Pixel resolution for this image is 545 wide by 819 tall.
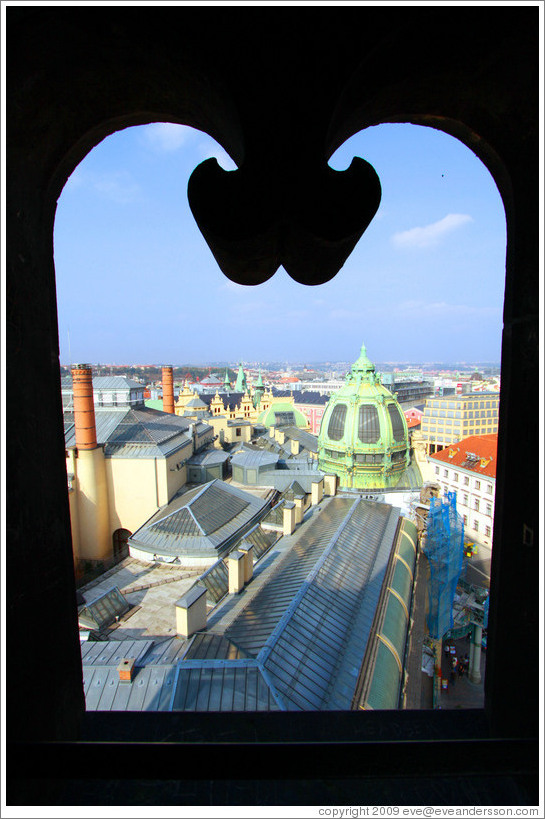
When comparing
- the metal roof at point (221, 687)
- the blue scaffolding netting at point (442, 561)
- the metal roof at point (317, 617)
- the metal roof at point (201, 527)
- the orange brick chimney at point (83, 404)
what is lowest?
the blue scaffolding netting at point (442, 561)

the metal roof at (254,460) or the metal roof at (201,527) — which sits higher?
the metal roof at (254,460)

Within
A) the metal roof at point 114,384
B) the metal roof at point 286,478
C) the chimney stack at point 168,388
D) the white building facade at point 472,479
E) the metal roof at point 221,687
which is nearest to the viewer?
the metal roof at point 221,687

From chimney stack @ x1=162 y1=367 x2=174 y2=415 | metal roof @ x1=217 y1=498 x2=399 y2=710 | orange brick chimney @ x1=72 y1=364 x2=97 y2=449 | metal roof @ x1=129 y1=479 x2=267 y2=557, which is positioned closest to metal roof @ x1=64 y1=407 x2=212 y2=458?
orange brick chimney @ x1=72 y1=364 x2=97 y2=449

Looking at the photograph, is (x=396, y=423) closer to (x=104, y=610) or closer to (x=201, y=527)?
(x=201, y=527)

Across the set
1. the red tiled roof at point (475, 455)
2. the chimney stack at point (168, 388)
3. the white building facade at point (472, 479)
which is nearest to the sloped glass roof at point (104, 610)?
the chimney stack at point (168, 388)

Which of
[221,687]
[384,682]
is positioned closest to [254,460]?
[384,682]

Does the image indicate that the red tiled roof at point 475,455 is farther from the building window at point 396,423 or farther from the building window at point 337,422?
the building window at point 337,422
